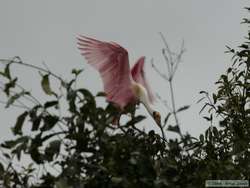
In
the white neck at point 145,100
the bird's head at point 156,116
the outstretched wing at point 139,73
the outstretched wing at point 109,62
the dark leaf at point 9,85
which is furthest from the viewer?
the outstretched wing at point 139,73

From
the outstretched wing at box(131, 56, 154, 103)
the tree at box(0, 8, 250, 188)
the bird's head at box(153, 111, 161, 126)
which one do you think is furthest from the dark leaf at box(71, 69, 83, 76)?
the outstretched wing at box(131, 56, 154, 103)

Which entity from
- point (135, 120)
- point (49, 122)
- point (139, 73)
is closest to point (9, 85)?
point (49, 122)

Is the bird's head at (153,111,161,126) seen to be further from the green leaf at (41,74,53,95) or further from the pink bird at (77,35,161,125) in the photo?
the green leaf at (41,74,53,95)

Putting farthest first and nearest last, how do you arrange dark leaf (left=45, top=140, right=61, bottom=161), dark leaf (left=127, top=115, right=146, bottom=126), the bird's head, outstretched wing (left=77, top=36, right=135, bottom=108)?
outstretched wing (left=77, top=36, right=135, bottom=108), the bird's head, dark leaf (left=127, top=115, right=146, bottom=126), dark leaf (left=45, top=140, right=61, bottom=161)

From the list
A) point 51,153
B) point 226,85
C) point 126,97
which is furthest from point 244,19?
point 51,153

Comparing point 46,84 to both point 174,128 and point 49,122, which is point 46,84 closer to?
point 49,122

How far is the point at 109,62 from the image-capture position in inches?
217

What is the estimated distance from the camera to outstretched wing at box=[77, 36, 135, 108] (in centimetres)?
531

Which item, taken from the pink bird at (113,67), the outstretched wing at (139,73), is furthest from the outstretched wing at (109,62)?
the outstretched wing at (139,73)

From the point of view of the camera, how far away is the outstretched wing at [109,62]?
5309mm

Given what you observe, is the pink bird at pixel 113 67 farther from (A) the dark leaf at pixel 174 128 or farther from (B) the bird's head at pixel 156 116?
(A) the dark leaf at pixel 174 128

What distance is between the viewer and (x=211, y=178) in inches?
108

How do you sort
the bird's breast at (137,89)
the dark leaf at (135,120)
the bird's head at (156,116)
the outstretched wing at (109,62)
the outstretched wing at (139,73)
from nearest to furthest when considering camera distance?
the dark leaf at (135,120)
the bird's head at (156,116)
the bird's breast at (137,89)
the outstretched wing at (109,62)
the outstretched wing at (139,73)

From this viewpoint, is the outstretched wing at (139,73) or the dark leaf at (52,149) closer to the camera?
the dark leaf at (52,149)
